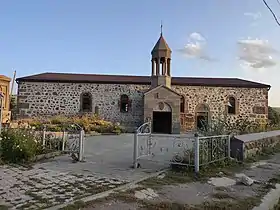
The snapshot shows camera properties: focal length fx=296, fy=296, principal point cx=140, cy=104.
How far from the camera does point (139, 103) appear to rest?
1039 inches

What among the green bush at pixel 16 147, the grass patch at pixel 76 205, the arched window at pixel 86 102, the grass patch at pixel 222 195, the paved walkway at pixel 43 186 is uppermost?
the arched window at pixel 86 102

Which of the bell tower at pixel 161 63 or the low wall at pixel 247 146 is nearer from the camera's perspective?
the low wall at pixel 247 146

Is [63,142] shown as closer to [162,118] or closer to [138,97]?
[162,118]

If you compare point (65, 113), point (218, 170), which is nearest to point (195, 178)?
point (218, 170)

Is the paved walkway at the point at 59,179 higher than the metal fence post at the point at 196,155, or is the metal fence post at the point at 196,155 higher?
the metal fence post at the point at 196,155

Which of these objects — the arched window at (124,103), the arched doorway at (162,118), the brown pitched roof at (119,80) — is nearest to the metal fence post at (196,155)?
the arched doorway at (162,118)

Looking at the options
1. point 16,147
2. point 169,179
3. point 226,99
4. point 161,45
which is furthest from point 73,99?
point 169,179

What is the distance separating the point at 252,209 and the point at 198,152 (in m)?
2.54

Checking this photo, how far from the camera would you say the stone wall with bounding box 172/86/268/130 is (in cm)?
2669

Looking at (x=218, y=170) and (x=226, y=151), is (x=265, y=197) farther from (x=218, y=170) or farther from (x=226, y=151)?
(x=226, y=151)

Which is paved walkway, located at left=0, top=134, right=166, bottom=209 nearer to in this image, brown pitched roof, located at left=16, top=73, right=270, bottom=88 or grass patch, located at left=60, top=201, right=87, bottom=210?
grass patch, located at left=60, top=201, right=87, bottom=210

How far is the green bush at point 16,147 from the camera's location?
8.52 metres

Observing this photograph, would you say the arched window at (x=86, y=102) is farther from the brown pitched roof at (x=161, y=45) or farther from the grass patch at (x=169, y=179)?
the grass patch at (x=169, y=179)

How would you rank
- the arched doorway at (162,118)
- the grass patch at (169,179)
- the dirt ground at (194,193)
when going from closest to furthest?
the dirt ground at (194,193) → the grass patch at (169,179) → the arched doorway at (162,118)
